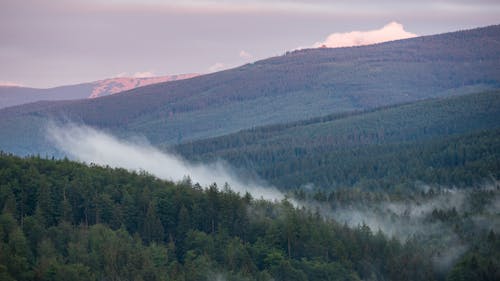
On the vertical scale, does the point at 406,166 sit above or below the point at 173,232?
below

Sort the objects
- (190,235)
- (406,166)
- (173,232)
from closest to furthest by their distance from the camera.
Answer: (190,235) → (173,232) → (406,166)

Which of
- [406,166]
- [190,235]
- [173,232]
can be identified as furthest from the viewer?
[406,166]

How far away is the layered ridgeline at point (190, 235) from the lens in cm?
8744

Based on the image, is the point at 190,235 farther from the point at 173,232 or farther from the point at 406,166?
the point at 406,166

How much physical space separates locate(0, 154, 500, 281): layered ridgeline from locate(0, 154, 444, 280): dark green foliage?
4.0 inches

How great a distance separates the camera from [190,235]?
97562 millimetres

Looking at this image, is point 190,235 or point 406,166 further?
point 406,166

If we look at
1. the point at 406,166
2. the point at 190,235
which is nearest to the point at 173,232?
→ the point at 190,235

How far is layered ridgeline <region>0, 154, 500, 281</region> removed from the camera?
87.4m

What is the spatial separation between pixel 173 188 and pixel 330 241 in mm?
17414

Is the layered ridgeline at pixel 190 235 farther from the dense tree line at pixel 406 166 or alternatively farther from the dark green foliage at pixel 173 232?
the dense tree line at pixel 406 166

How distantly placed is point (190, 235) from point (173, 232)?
3.40 m

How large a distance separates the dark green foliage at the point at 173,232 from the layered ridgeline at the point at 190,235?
10 centimetres

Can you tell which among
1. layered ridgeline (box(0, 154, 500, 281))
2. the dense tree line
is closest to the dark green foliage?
layered ridgeline (box(0, 154, 500, 281))
